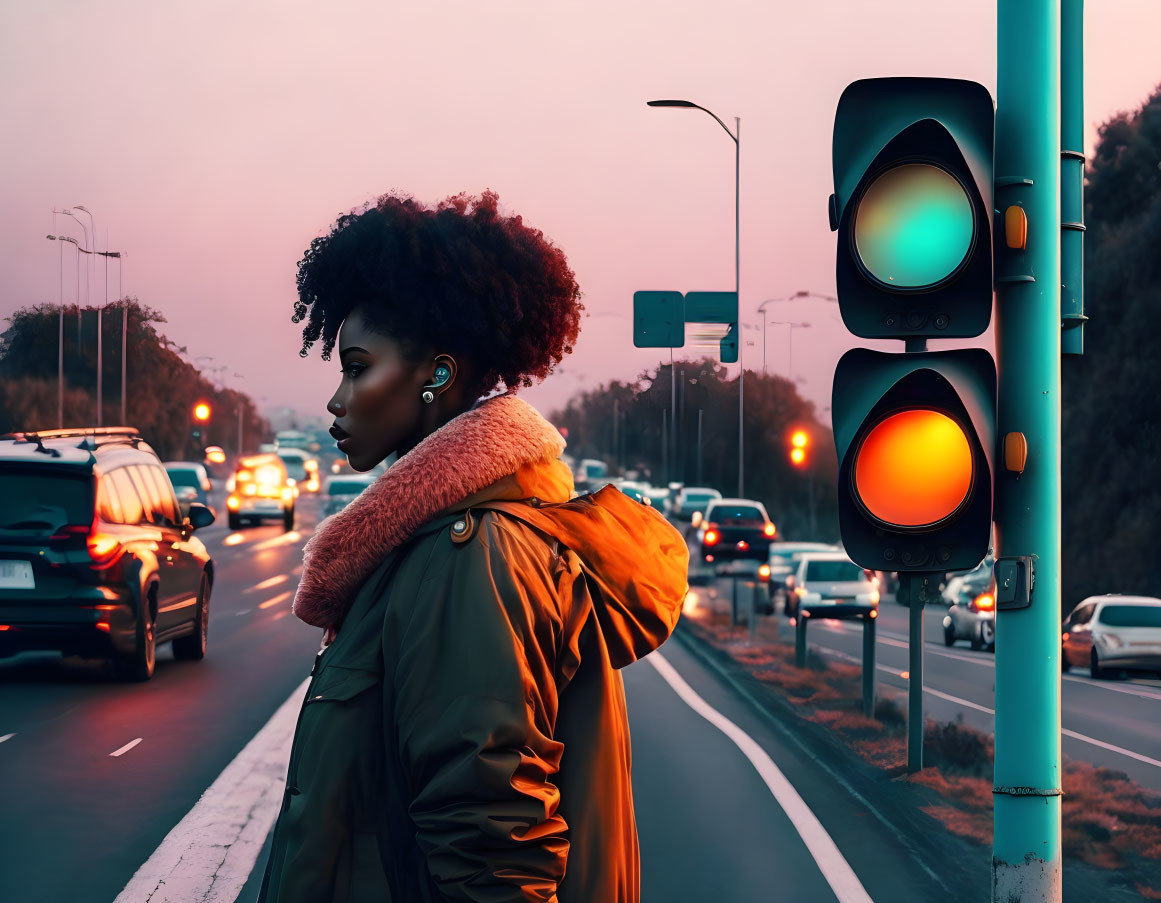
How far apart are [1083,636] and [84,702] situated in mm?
18428

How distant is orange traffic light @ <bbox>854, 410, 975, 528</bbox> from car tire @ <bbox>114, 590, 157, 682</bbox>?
11846 mm

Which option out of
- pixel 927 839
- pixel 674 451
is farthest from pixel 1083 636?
pixel 927 839

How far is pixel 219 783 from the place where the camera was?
971 cm

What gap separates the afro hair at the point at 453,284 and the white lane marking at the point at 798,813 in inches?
194

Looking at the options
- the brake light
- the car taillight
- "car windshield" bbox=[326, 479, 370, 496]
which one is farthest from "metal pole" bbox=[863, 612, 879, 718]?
"car windshield" bbox=[326, 479, 370, 496]

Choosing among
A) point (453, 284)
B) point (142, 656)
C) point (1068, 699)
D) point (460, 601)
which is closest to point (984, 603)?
point (1068, 699)

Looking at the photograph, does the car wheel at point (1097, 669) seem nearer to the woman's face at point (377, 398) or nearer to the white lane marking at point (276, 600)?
the white lane marking at point (276, 600)

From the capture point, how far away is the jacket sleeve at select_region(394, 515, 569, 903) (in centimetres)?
221

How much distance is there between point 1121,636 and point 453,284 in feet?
82.5

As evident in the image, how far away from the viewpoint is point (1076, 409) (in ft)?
169

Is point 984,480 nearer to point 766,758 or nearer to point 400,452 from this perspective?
point 400,452

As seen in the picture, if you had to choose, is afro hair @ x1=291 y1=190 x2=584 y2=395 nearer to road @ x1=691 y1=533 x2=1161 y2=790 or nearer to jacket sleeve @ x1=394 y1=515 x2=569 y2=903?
jacket sleeve @ x1=394 y1=515 x2=569 y2=903

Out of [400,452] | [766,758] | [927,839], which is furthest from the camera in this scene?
[766,758]

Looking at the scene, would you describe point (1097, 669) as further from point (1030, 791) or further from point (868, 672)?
point (1030, 791)
